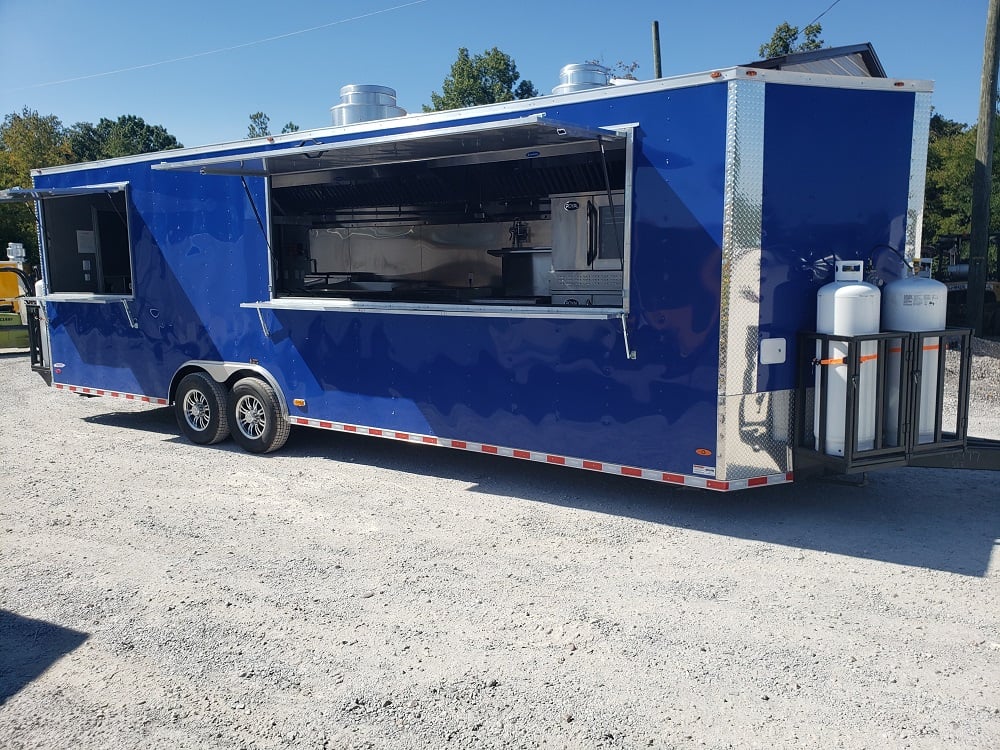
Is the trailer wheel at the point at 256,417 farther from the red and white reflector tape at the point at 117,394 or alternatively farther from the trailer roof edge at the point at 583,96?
the trailer roof edge at the point at 583,96

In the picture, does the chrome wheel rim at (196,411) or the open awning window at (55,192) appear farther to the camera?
the open awning window at (55,192)

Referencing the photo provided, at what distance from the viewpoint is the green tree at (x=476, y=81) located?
32.6 metres

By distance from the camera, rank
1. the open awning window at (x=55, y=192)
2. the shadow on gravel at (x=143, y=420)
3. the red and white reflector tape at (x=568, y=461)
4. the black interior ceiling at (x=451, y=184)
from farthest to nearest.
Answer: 1. the shadow on gravel at (x=143, y=420)
2. the open awning window at (x=55, y=192)
3. the black interior ceiling at (x=451, y=184)
4. the red and white reflector tape at (x=568, y=461)

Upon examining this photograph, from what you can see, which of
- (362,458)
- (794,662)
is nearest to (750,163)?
(794,662)

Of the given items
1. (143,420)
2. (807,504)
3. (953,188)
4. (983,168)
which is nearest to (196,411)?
(143,420)

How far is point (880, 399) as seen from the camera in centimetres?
520

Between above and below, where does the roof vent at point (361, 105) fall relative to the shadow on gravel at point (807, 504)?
above

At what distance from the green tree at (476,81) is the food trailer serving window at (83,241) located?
78.0ft

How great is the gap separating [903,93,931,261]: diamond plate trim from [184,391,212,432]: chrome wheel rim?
255 inches

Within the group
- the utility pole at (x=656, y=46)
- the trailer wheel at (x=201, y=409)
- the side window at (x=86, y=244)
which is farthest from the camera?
the utility pole at (x=656, y=46)

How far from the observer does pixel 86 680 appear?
3627mm

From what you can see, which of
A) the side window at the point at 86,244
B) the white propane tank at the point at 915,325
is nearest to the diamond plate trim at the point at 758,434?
the white propane tank at the point at 915,325

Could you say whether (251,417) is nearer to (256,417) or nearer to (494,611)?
(256,417)

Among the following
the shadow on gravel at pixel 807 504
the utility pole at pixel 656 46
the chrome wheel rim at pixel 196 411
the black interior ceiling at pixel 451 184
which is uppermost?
the utility pole at pixel 656 46
